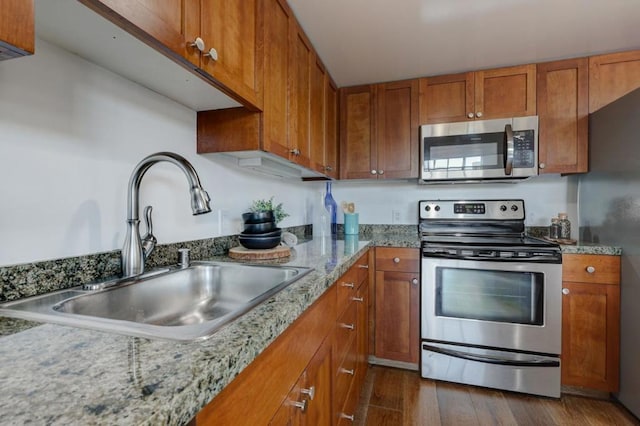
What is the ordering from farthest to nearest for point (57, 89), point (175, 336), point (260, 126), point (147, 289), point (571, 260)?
point (571, 260) < point (260, 126) < point (147, 289) < point (57, 89) < point (175, 336)

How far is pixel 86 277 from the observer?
0.91 metres

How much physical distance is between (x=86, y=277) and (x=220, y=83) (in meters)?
0.77

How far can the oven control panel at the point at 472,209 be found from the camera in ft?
7.89

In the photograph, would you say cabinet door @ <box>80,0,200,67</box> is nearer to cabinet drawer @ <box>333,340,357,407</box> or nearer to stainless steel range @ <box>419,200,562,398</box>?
cabinet drawer @ <box>333,340,357,407</box>

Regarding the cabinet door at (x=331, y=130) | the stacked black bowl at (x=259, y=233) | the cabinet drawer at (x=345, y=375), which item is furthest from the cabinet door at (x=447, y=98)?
the cabinet drawer at (x=345, y=375)

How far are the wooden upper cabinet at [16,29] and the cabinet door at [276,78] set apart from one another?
2.81 feet

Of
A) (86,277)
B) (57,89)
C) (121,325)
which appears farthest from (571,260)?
(57,89)

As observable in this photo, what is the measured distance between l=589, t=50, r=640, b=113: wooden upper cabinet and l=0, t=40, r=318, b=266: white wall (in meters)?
2.73

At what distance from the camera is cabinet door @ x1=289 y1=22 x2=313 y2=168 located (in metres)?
1.61

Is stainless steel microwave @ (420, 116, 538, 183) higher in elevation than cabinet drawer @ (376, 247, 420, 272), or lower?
higher

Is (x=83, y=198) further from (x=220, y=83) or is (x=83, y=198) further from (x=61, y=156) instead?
(x=220, y=83)

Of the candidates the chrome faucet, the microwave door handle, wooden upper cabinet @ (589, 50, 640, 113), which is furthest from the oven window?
the chrome faucet

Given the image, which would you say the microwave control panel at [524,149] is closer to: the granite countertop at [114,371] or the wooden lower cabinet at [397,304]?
the wooden lower cabinet at [397,304]

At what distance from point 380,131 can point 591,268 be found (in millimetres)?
1735
